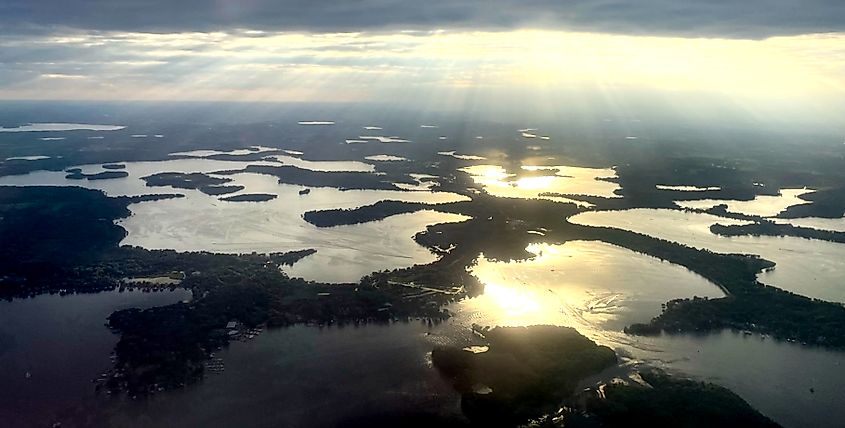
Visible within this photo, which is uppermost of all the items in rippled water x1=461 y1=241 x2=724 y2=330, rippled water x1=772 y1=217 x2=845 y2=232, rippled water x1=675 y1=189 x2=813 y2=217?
rippled water x1=675 y1=189 x2=813 y2=217

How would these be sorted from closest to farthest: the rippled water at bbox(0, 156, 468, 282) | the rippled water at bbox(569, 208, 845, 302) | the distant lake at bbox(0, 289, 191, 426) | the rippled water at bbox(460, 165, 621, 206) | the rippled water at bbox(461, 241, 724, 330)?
the distant lake at bbox(0, 289, 191, 426), the rippled water at bbox(461, 241, 724, 330), the rippled water at bbox(569, 208, 845, 302), the rippled water at bbox(0, 156, 468, 282), the rippled water at bbox(460, 165, 621, 206)

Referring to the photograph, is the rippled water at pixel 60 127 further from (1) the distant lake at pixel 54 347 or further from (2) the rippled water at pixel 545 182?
(1) the distant lake at pixel 54 347

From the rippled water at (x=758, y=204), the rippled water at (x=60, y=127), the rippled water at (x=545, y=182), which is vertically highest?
the rippled water at (x=60, y=127)

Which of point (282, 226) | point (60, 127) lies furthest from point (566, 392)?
point (60, 127)

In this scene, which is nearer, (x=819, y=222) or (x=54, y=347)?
(x=54, y=347)

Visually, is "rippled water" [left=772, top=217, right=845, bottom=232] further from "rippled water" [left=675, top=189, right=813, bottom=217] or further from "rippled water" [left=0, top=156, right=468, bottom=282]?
"rippled water" [left=0, top=156, right=468, bottom=282]

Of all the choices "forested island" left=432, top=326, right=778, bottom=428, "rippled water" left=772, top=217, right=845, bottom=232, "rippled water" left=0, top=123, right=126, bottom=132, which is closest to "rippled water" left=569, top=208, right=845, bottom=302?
"rippled water" left=772, top=217, right=845, bottom=232

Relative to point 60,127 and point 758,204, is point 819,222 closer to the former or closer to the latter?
point 758,204

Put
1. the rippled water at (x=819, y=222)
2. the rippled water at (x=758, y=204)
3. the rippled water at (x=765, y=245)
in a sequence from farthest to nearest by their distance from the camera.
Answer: the rippled water at (x=758, y=204), the rippled water at (x=819, y=222), the rippled water at (x=765, y=245)

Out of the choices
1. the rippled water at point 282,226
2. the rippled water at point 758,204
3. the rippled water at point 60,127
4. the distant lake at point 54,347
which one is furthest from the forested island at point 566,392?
the rippled water at point 60,127

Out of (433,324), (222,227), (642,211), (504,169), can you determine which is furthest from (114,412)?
(504,169)

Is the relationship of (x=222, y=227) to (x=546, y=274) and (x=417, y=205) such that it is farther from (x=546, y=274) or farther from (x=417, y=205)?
(x=546, y=274)
